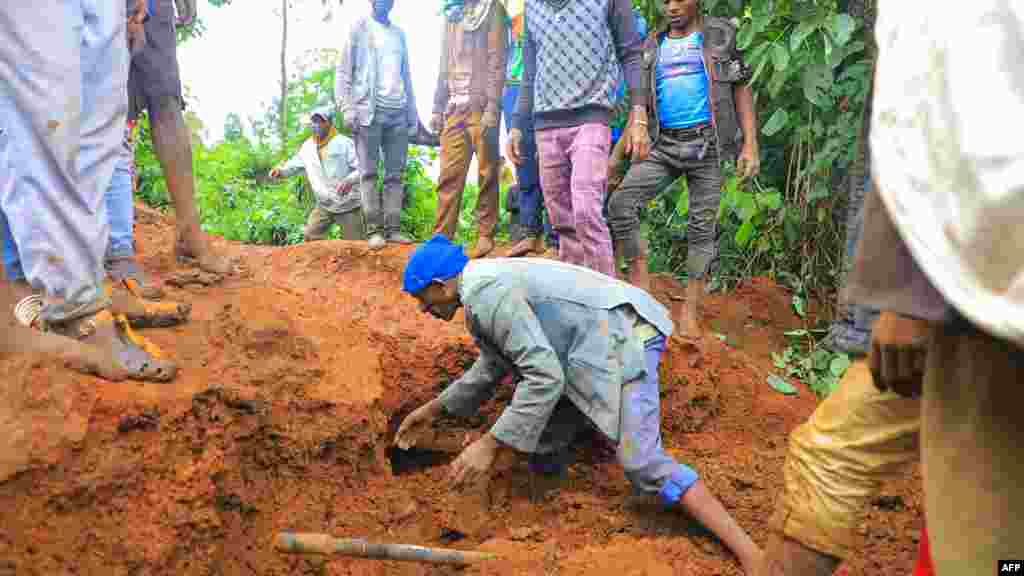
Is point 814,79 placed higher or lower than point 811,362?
higher

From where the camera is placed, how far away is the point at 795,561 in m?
1.74

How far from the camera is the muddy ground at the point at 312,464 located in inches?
78.0

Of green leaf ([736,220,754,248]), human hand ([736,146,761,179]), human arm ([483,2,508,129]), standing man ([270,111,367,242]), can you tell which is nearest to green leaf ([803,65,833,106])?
human hand ([736,146,761,179])

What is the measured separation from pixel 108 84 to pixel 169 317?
81 cm

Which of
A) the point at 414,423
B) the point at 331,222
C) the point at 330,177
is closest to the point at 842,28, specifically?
the point at 414,423

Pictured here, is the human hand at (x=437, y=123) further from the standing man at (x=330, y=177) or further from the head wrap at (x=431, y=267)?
the head wrap at (x=431, y=267)

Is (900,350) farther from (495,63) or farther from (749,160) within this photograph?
(495,63)

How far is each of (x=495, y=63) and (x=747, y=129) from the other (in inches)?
63.7

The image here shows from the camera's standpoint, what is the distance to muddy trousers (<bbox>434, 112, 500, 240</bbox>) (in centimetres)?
498

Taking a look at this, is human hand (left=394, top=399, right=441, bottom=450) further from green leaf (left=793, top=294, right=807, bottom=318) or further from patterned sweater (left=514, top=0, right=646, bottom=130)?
green leaf (left=793, top=294, right=807, bottom=318)

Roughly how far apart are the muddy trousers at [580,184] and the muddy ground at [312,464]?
627 millimetres

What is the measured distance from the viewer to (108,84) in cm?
223

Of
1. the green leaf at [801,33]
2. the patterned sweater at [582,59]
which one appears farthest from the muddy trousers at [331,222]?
the green leaf at [801,33]

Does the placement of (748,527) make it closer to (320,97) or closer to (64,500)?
(64,500)
